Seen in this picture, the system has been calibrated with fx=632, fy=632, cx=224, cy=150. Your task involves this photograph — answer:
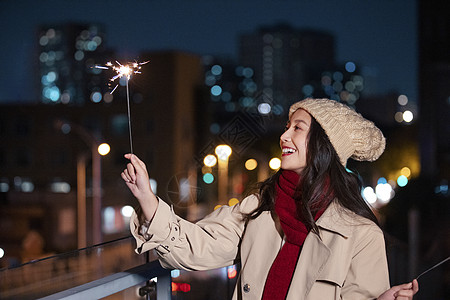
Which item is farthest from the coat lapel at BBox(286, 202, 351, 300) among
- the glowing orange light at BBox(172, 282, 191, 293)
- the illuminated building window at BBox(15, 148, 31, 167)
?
the illuminated building window at BBox(15, 148, 31, 167)

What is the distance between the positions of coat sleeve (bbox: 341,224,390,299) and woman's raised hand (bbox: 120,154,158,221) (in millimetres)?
660

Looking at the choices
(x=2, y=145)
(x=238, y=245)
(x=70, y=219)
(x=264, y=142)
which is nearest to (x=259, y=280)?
(x=238, y=245)

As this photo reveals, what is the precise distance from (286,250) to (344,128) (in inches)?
18.3

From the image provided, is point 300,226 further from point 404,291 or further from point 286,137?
point 404,291

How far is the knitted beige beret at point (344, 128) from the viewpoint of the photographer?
7.11 feet

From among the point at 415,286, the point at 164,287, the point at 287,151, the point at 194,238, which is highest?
the point at 287,151

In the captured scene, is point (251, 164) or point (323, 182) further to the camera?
point (251, 164)

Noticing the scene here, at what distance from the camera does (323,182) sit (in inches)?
86.0

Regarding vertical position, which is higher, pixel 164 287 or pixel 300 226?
pixel 300 226

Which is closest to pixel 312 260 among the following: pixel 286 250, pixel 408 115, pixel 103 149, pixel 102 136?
pixel 286 250

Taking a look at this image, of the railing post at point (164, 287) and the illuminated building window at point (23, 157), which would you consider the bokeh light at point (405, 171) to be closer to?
the railing post at point (164, 287)

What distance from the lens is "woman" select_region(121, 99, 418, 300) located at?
79.0 inches

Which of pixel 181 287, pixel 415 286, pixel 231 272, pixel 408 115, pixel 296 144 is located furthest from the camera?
pixel 408 115

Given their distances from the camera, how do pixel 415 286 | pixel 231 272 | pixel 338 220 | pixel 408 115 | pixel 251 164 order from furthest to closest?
pixel 251 164 < pixel 408 115 < pixel 231 272 < pixel 338 220 < pixel 415 286
